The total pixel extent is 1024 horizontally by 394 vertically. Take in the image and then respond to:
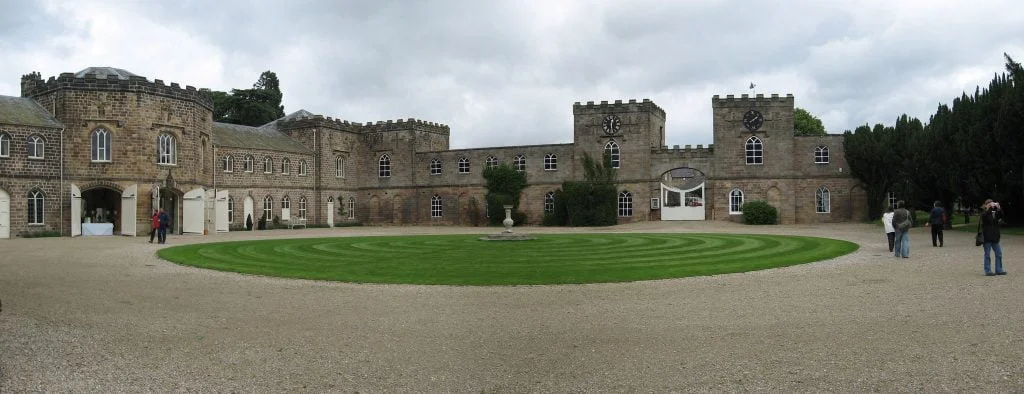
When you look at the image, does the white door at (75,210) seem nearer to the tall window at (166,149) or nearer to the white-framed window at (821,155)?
the tall window at (166,149)

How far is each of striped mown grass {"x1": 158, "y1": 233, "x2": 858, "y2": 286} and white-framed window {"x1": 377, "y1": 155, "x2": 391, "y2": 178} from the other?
26260 millimetres

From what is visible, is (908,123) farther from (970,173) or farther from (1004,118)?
(1004,118)

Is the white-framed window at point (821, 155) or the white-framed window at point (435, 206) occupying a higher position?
the white-framed window at point (821, 155)

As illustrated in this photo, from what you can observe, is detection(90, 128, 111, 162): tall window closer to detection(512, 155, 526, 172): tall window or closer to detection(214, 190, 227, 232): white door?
detection(214, 190, 227, 232): white door

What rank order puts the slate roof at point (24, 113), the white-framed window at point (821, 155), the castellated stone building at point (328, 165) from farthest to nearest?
1. the white-framed window at point (821, 155)
2. the castellated stone building at point (328, 165)
3. the slate roof at point (24, 113)

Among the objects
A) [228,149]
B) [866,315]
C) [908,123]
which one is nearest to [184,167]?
[228,149]

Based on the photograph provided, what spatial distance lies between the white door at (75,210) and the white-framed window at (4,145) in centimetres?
279

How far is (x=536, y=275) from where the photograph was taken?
14516 millimetres

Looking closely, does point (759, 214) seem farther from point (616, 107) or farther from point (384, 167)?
point (384, 167)

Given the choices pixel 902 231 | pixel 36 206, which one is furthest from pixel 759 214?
pixel 36 206

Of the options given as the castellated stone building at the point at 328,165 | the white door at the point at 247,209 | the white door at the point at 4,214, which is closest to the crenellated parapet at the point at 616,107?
the castellated stone building at the point at 328,165

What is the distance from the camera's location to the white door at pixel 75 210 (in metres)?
32.6

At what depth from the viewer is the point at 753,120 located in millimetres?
42969

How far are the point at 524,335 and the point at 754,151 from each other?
37425 millimetres
